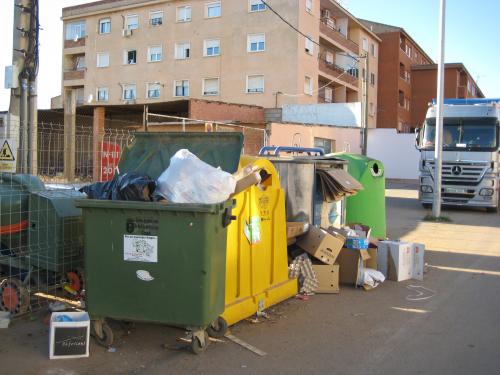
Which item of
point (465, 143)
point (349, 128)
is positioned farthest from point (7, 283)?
point (349, 128)

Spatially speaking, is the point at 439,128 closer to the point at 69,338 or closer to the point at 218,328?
the point at 218,328

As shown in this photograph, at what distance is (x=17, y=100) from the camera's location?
7285mm

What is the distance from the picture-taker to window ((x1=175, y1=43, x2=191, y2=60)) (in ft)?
125

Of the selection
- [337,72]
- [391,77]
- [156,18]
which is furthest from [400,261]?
[391,77]

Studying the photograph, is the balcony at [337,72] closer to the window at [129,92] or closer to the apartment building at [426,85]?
the apartment building at [426,85]

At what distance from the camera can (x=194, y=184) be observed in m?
4.24

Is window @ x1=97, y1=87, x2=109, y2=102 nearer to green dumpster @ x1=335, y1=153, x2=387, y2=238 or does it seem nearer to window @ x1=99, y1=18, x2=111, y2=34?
window @ x1=99, y1=18, x2=111, y2=34

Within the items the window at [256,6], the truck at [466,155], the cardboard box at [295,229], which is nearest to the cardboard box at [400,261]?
the cardboard box at [295,229]

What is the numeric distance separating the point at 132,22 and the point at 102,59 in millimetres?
4096

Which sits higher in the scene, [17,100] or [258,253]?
[17,100]

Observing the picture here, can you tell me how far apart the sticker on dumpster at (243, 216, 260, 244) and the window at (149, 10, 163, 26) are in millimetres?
37006

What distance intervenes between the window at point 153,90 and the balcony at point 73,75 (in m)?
7.40

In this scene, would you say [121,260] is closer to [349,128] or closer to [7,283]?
[7,283]

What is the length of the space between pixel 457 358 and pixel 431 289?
8.05ft
